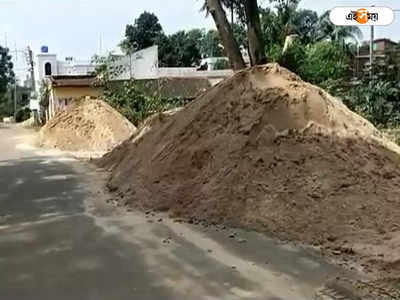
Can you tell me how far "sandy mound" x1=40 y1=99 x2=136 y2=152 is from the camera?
79.3 feet

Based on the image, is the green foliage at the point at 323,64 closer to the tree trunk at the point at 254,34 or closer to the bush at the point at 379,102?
the bush at the point at 379,102

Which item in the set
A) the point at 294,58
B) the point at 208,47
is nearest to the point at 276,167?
the point at 294,58

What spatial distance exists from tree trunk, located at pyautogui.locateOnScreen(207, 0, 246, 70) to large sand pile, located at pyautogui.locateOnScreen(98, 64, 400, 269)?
3039 mm

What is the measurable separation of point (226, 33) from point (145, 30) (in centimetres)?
4269

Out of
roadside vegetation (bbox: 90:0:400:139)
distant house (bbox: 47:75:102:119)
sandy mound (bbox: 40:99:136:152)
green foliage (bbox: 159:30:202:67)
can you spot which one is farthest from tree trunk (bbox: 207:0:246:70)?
green foliage (bbox: 159:30:202:67)

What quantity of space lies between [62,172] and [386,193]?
9932 millimetres

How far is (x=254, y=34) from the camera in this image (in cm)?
1441

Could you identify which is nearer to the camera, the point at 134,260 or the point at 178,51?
the point at 134,260

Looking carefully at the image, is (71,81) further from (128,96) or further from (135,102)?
(135,102)

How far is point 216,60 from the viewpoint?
4347 centimetres

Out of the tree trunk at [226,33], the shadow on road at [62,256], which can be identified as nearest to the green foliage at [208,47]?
the tree trunk at [226,33]

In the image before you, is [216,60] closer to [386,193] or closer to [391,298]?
[386,193]

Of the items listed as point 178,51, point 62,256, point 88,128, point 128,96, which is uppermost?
point 178,51

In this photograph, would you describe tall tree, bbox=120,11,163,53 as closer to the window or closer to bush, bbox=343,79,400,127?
the window
